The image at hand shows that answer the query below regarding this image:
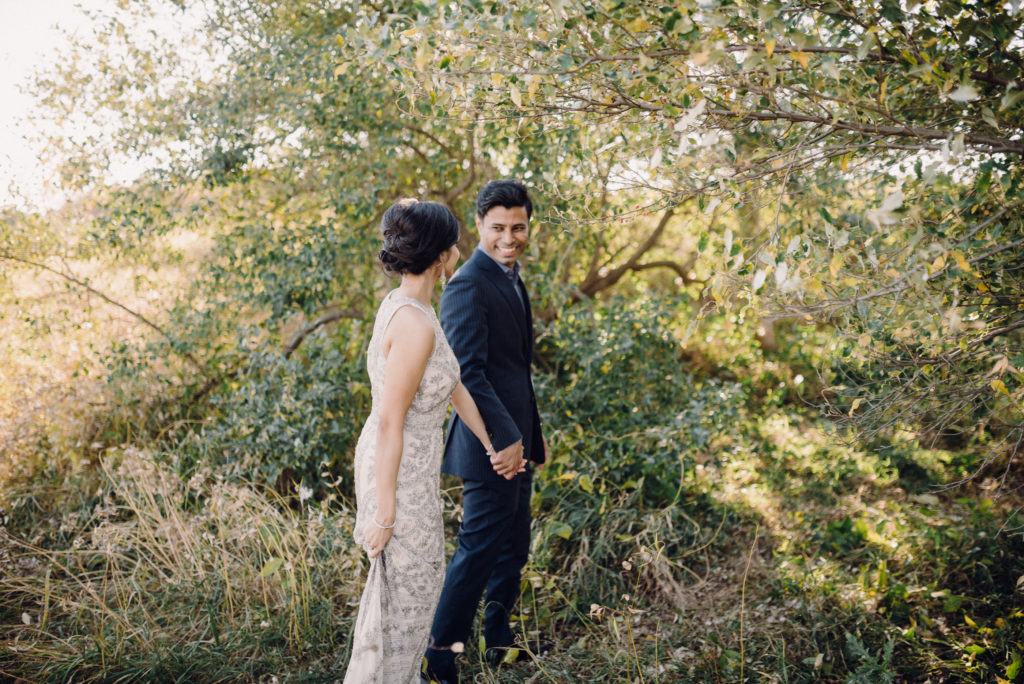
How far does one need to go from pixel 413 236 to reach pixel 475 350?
52 centimetres

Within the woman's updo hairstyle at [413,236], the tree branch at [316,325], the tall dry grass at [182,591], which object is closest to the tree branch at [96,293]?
the tree branch at [316,325]

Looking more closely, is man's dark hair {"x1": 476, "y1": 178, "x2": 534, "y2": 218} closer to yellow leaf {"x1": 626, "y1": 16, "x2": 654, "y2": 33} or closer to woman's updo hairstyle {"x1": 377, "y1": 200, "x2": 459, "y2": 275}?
woman's updo hairstyle {"x1": 377, "y1": 200, "x2": 459, "y2": 275}

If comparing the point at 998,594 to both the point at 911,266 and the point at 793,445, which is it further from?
the point at 793,445

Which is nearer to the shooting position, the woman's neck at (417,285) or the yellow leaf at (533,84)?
the yellow leaf at (533,84)

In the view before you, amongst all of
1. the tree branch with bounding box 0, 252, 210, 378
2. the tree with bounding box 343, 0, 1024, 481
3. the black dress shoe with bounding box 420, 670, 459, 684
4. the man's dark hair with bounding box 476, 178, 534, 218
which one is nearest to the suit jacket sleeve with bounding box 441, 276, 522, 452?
the man's dark hair with bounding box 476, 178, 534, 218

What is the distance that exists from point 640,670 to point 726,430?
1.74 metres

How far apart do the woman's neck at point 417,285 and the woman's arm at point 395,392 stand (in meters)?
0.10

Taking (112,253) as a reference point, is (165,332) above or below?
below

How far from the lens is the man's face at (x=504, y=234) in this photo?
2764 mm

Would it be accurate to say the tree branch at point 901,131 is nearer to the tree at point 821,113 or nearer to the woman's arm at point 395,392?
the tree at point 821,113

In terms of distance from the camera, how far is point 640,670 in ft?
8.85

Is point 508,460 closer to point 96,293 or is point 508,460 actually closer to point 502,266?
point 502,266

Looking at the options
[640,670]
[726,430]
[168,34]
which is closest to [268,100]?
[168,34]

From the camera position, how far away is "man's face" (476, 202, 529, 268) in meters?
2.76
